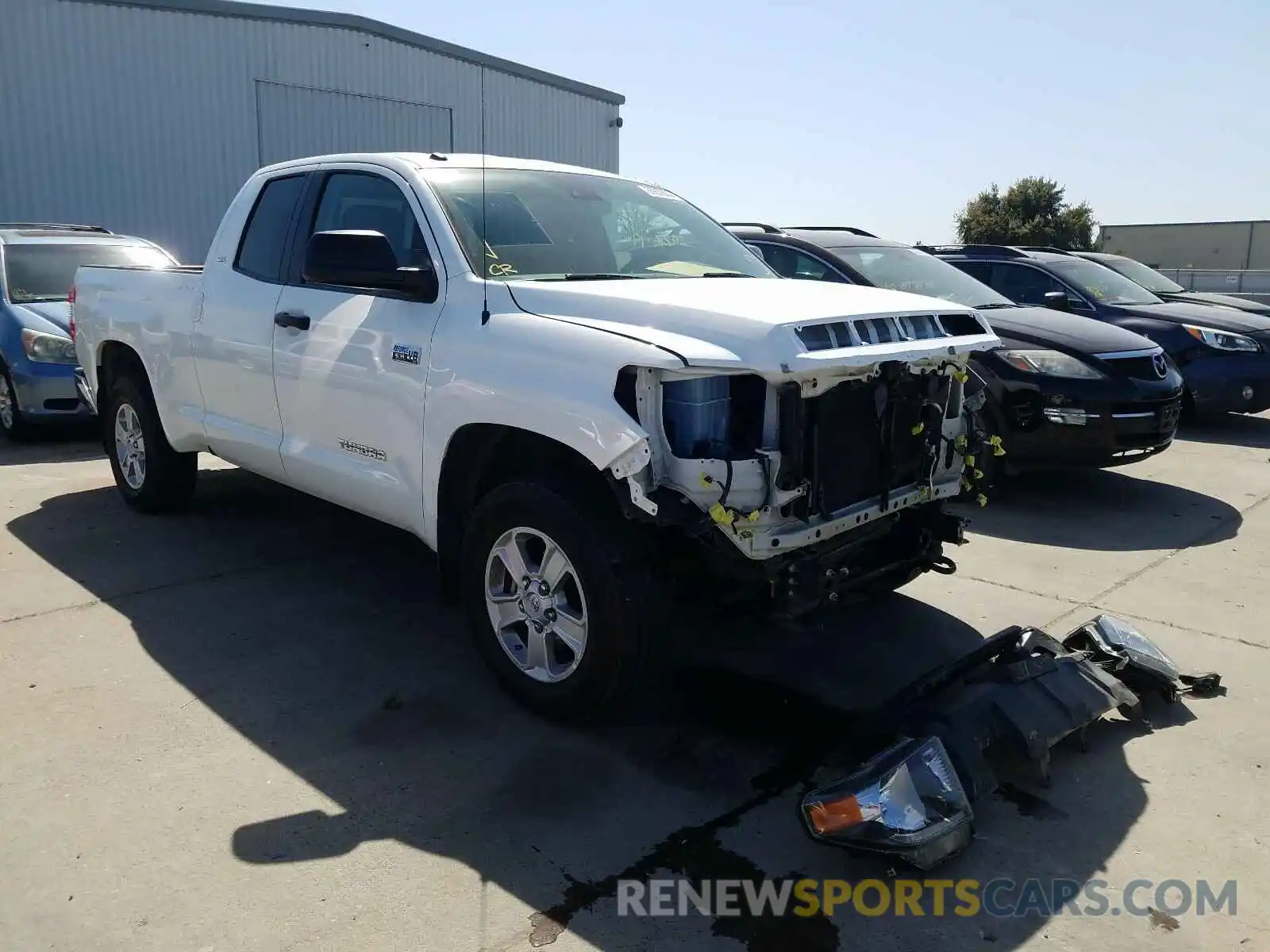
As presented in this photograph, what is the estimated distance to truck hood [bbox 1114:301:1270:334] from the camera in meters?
9.80

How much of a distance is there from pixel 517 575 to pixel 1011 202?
49.3 meters

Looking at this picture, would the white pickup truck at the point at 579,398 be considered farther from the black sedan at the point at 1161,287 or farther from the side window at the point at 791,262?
the black sedan at the point at 1161,287

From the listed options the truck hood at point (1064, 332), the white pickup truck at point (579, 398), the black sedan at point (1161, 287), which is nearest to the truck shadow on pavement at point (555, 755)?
the white pickup truck at point (579, 398)

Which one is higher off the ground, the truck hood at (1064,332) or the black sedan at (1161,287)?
the black sedan at (1161,287)

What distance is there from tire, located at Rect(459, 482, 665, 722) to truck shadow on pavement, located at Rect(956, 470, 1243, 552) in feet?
12.0

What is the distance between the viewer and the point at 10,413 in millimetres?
8914

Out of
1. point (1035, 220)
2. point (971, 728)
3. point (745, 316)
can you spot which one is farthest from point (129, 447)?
point (1035, 220)

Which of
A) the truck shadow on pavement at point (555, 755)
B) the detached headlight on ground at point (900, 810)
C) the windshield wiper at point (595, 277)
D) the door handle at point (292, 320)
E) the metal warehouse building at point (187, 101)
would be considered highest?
the metal warehouse building at point (187, 101)

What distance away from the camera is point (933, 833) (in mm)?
2820

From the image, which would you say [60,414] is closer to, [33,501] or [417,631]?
[33,501]

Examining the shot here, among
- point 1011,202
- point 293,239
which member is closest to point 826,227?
point 293,239

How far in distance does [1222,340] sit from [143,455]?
9193 millimetres

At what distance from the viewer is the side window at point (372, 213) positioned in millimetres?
4344

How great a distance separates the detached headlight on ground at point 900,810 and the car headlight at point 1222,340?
823cm
